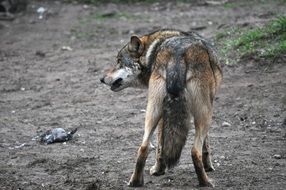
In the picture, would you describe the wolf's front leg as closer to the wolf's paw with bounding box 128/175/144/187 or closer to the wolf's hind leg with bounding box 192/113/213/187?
the wolf's paw with bounding box 128/175/144/187

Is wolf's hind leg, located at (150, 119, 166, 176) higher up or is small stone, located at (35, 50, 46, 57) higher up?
wolf's hind leg, located at (150, 119, 166, 176)

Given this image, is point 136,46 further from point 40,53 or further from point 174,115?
point 40,53

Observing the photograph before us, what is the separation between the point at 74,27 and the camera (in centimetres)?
1506

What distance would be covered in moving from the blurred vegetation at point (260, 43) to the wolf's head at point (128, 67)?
3.83 meters

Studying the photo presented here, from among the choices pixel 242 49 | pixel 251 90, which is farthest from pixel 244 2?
pixel 251 90

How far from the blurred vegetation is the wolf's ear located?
384 centimetres

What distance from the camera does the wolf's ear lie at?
6.70 m

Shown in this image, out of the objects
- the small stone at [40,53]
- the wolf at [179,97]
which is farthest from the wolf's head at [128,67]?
the small stone at [40,53]

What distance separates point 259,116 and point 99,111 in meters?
2.28

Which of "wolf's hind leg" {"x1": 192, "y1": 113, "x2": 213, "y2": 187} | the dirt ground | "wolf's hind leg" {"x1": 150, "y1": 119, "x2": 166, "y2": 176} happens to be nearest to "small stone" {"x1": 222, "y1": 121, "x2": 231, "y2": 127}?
the dirt ground

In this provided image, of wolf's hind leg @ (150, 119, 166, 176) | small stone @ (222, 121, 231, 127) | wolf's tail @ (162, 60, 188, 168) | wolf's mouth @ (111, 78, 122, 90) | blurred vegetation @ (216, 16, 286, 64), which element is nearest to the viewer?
wolf's tail @ (162, 60, 188, 168)

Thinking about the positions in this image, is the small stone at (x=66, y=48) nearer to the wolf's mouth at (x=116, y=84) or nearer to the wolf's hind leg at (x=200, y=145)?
the wolf's mouth at (x=116, y=84)

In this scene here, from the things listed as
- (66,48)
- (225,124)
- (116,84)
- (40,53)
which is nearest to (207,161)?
(116,84)

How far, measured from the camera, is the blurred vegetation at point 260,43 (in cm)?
1013
